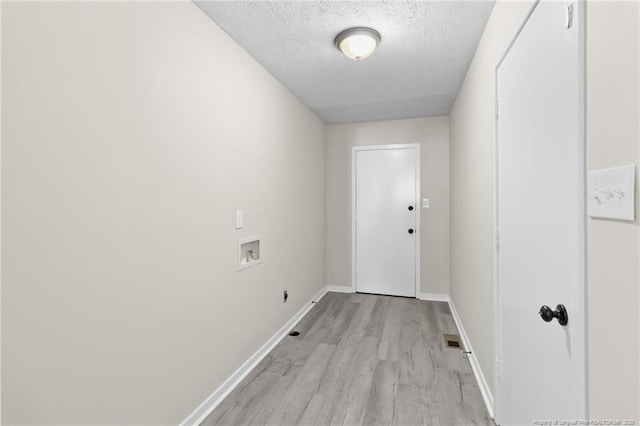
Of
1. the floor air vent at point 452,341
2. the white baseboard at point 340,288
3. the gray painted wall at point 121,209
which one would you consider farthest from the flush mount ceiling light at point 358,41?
the white baseboard at point 340,288

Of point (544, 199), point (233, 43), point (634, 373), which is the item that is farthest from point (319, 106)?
point (634, 373)

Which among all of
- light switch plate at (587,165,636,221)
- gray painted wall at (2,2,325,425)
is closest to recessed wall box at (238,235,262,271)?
gray painted wall at (2,2,325,425)

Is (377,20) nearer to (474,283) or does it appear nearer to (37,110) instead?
(37,110)

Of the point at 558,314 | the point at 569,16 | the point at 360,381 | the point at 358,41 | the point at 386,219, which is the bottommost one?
the point at 360,381

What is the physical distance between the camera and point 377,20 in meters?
1.96

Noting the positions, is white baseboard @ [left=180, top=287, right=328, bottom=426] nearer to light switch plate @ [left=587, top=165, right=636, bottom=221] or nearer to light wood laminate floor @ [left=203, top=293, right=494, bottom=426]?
light wood laminate floor @ [left=203, top=293, right=494, bottom=426]

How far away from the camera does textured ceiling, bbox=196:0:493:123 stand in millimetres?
1845

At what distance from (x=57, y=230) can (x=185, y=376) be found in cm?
108

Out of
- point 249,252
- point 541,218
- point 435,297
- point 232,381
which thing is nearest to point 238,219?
point 249,252

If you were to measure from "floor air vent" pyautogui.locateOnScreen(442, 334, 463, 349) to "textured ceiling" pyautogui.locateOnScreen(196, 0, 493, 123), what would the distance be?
8.06ft

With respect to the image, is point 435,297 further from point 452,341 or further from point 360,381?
point 360,381

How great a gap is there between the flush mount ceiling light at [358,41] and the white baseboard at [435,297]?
10.4ft

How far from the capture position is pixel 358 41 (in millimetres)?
2078

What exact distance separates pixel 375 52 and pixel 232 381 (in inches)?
106
